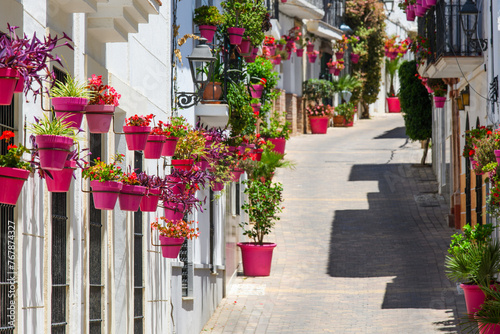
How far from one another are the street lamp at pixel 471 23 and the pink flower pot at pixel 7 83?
10904 mm

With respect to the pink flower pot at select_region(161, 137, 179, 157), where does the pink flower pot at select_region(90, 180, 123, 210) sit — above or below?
below

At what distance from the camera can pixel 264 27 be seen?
689 inches

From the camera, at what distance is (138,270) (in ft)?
32.2

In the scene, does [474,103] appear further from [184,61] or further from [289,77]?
[289,77]

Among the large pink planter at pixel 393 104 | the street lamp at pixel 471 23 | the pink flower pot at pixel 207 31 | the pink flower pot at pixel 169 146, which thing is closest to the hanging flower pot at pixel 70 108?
the pink flower pot at pixel 169 146

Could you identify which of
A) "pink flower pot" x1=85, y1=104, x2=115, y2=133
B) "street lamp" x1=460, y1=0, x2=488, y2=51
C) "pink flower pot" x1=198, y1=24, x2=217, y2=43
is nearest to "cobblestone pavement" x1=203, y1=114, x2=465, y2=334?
"street lamp" x1=460, y1=0, x2=488, y2=51

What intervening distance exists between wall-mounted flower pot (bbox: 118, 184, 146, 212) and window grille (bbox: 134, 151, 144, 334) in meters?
2.44

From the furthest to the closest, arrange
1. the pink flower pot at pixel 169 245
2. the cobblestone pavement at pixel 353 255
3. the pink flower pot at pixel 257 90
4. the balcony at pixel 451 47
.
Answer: the pink flower pot at pixel 257 90, the balcony at pixel 451 47, the cobblestone pavement at pixel 353 255, the pink flower pot at pixel 169 245

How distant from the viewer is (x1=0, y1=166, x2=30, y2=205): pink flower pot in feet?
14.5

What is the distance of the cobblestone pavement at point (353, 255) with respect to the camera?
14.8 m

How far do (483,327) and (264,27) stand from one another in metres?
7.97

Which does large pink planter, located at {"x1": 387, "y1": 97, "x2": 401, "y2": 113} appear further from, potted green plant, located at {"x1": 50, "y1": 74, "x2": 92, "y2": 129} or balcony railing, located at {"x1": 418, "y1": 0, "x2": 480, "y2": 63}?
potted green plant, located at {"x1": 50, "y1": 74, "x2": 92, "y2": 129}

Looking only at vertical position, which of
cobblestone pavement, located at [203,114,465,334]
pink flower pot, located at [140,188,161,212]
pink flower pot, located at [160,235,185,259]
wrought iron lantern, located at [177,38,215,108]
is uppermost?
wrought iron lantern, located at [177,38,215,108]

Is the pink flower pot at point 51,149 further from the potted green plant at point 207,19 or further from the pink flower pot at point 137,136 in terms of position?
the potted green plant at point 207,19
